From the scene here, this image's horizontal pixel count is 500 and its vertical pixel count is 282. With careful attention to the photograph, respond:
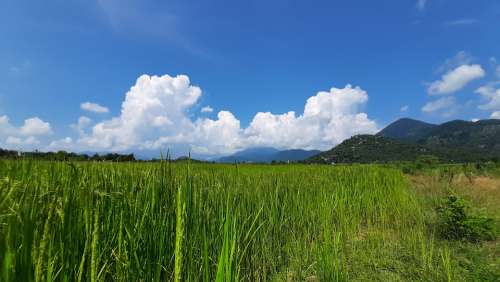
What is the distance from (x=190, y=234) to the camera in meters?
2.42

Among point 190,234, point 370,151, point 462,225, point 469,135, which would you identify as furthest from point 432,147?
point 190,234

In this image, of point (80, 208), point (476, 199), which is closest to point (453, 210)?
point (476, 199)

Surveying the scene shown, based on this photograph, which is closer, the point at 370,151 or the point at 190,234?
the point at 190,234

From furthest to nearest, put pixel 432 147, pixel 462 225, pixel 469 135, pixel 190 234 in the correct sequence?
pixel 469 135 → pixel 432 147 → pixel 462 225 → pixel 190 234

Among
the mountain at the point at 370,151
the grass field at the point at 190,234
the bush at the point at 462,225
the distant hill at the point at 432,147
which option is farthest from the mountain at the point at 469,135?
the grass field at the point at 190,234

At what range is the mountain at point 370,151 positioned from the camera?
7062cm

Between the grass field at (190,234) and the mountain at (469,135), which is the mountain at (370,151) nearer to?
the mountain at (469,135)

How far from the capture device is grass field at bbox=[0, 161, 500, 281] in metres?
1.46

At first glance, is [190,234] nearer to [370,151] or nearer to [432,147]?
[370,151]

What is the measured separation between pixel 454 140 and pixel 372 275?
563 feet

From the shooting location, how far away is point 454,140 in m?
144

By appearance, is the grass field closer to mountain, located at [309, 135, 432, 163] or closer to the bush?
the bush

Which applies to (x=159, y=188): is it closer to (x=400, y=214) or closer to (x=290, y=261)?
(x=290, y=261)

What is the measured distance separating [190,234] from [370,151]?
84.3m
